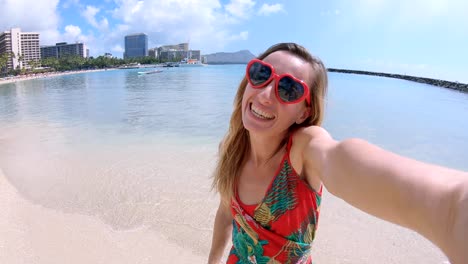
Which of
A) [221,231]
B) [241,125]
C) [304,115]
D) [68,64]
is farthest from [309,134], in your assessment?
[68,64]

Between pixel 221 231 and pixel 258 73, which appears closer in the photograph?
pixel 258 73

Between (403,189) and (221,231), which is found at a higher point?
(403,189)

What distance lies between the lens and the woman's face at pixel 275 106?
1275 millimetres

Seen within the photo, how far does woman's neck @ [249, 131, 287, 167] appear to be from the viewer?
1.37 m

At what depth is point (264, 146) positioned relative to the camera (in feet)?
4.57

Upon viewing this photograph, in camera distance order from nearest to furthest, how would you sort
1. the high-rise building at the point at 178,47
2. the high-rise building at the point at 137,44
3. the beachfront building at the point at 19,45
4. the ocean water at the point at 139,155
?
the ocean water at the point at 139,155
the beachfront building at the point at 19,45
the high-rise building at the point at 178,47
the high-rise building at the point at 137,44

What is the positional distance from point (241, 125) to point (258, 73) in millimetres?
320

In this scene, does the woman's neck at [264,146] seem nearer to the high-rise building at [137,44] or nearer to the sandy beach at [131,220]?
the sandy beach at [131,220]

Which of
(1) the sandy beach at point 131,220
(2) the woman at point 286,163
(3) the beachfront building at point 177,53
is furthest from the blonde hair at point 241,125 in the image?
(3) the beachfront building at point 177,53

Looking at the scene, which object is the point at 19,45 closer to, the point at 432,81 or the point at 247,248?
the point at 432,81

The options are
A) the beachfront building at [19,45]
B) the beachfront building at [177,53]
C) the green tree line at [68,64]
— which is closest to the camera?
the green tree line at [68,64]

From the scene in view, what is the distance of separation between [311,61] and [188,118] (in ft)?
40.6

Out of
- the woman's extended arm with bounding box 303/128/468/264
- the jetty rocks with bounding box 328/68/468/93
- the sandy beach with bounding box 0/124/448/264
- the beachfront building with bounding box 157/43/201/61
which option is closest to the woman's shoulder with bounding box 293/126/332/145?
the woman's extended arm with bounding box 303/128/468/264

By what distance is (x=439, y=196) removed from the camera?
665mm
